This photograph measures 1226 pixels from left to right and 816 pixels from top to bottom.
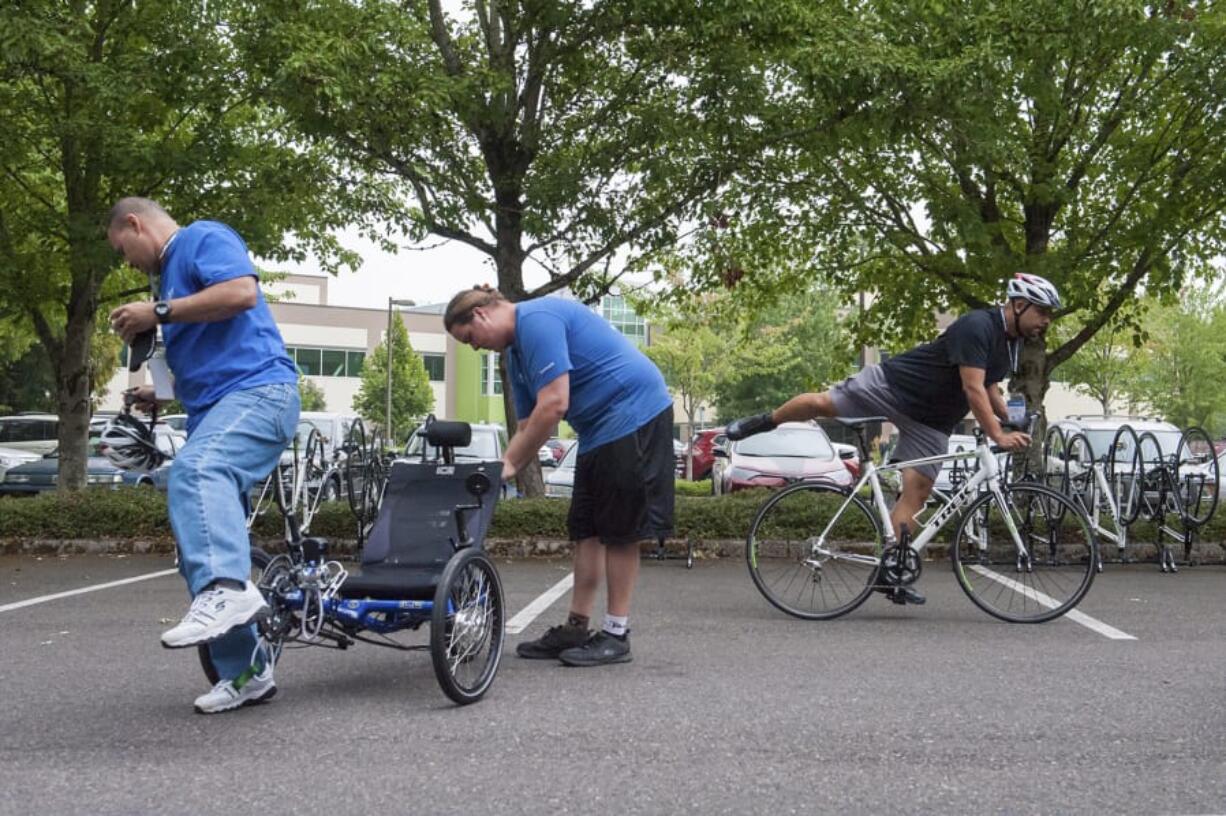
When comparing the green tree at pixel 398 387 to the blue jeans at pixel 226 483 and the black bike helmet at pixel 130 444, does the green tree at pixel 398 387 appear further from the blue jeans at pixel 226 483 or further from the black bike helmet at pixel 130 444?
the blue jeans at pixel 226 483

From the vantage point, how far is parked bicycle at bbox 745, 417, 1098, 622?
Result: 650 cm

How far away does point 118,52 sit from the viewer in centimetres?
1207

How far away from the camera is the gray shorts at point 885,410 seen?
6.65m

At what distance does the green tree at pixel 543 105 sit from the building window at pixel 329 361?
55777 mm

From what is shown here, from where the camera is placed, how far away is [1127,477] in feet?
32.3

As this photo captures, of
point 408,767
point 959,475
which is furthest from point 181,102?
point 408,767

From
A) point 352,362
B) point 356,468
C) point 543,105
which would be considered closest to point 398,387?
point 352,362

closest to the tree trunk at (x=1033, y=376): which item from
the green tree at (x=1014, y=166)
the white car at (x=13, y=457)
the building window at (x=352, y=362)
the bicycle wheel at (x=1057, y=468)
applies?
the green tree at (x=1014, y=166)

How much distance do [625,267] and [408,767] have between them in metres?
9.87

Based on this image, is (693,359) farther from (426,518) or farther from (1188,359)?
(426,518)

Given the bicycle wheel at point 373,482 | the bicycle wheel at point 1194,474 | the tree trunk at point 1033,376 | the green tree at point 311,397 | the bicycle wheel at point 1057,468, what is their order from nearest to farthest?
the bicycle wheel at point 1194,474, the bicycle wheel at point 1057,468, the bicycle wheel at point 373,482, the tree trunk at point 1033,376, the green tree at point 311,397

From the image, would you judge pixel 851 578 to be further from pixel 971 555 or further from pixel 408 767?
pixel 408 767

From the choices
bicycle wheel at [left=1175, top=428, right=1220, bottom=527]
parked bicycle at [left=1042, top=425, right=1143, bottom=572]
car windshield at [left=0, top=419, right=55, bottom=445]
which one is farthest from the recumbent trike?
car windshield at [left=0, top=419, right=55, bottom=445]

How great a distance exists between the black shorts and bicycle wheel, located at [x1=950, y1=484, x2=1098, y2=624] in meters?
2.21
